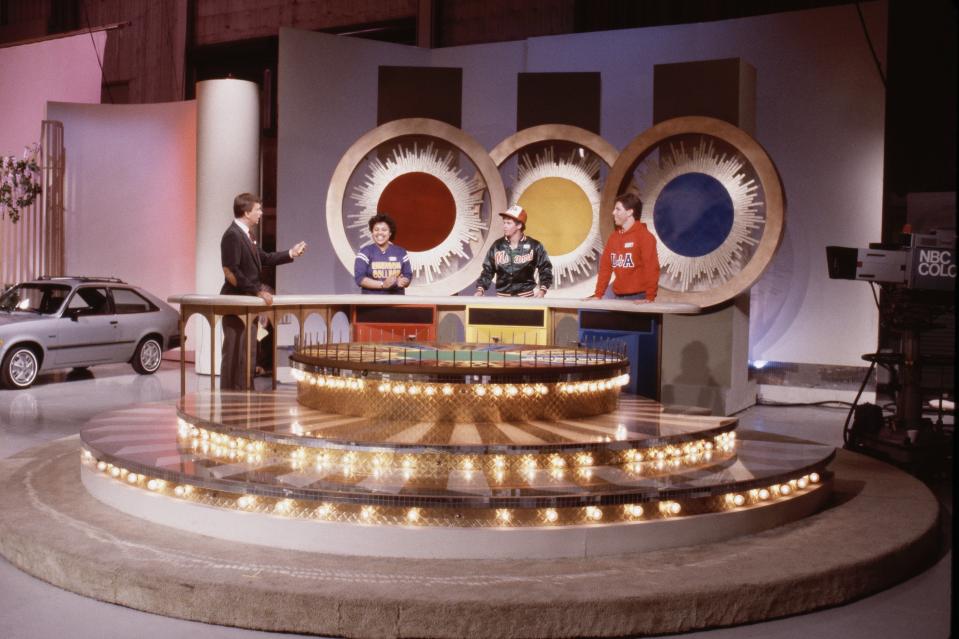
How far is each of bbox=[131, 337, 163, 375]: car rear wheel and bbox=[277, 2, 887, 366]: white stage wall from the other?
1.79 metres

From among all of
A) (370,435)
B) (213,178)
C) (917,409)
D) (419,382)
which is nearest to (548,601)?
(370,435)

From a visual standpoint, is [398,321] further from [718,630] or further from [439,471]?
[718,630]

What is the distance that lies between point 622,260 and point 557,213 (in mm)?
1852

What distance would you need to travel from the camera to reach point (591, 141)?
27.3 feet

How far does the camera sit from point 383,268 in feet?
24.9

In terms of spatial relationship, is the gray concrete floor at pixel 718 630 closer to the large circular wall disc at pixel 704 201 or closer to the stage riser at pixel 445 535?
the stage riser at pixel 445 535

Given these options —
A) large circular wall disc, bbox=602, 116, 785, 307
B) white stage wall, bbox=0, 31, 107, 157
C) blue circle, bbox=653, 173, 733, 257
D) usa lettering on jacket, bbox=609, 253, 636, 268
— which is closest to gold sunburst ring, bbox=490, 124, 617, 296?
large circular wall disc, bbox=602, 116, 785, 307

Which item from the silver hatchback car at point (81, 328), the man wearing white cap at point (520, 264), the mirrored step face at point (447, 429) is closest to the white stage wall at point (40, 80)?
the silver hatchback car at point (81, 328)

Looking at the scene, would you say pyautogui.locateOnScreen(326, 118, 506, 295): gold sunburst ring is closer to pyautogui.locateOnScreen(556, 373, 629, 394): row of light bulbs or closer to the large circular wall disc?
the large circular wall disc

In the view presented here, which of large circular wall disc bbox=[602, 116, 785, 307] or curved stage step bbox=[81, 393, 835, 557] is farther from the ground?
large circular wall disc bbox=[602, 116, 785, 307]

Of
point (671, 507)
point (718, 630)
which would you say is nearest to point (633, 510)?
point (671, 507)

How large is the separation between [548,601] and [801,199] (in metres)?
6.81

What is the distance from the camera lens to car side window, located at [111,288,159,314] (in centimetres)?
993

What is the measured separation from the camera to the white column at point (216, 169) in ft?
31.5
